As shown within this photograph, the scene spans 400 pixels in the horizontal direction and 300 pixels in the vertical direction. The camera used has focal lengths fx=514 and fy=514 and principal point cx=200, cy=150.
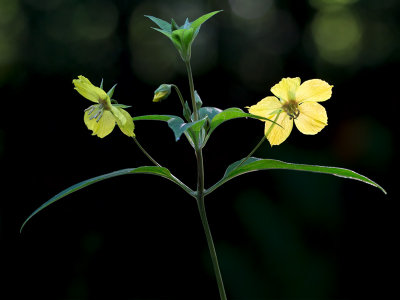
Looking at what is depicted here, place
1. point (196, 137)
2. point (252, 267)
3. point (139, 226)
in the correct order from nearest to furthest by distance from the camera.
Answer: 1. point (196, 137)
2. point (252, 267)
3. point (139, 226)

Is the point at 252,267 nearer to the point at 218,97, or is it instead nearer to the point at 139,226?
the point at 139,226

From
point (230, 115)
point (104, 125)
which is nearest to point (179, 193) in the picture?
point (104, 125)

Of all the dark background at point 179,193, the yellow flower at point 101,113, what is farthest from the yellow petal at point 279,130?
the dark background at point 179,193

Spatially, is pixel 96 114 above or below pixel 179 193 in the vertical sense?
below

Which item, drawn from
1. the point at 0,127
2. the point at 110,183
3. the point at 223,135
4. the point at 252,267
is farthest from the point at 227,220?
the point at 0,127

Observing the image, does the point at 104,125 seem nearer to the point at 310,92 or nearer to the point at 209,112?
the point at 209,112

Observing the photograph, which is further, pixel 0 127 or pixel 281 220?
pixel 0 127

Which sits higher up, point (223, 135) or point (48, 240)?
point (223, 135)
